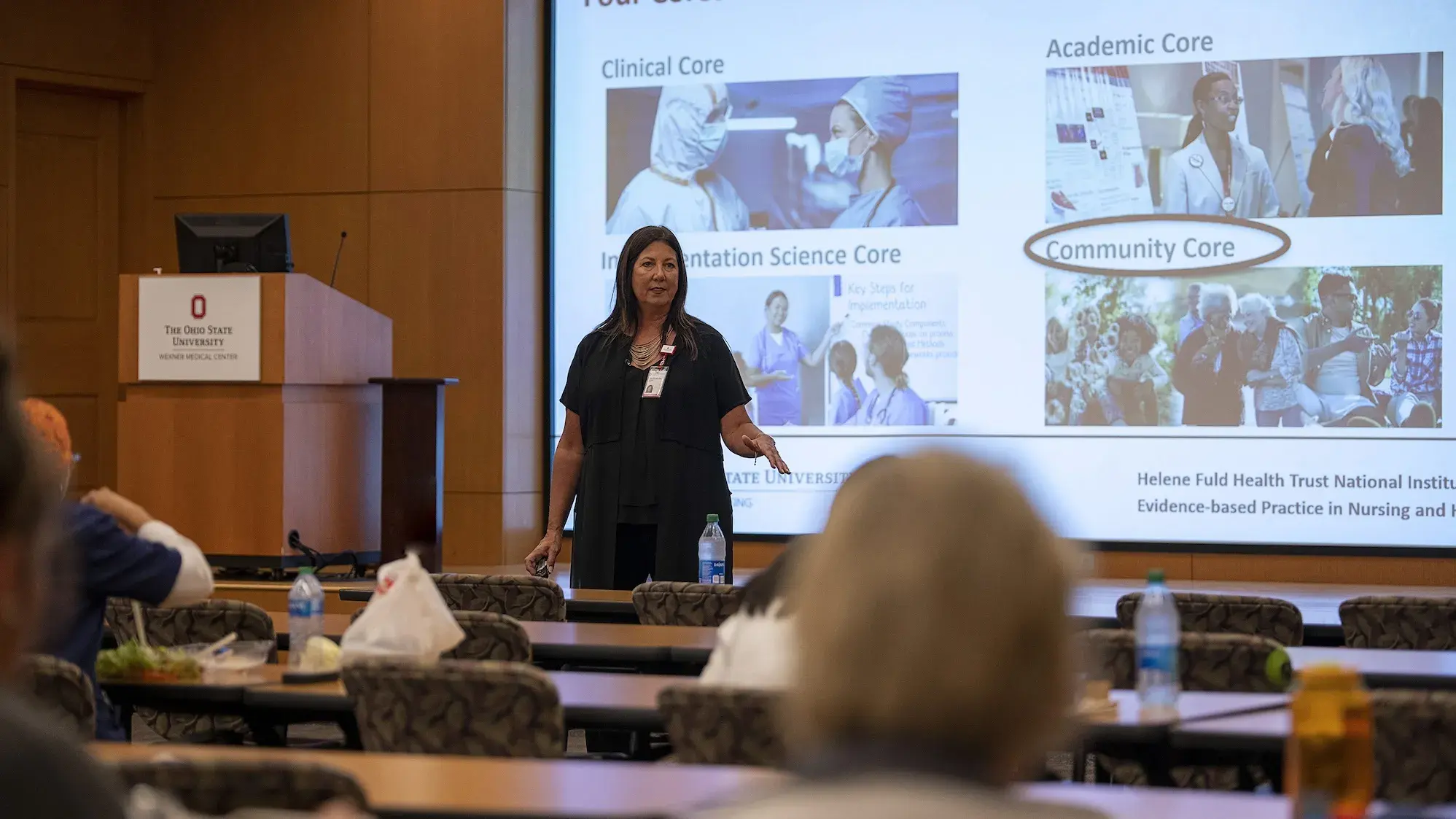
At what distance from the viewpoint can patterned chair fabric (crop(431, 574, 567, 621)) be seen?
453 centimetres

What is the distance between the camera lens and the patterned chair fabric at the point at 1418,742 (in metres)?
2.43

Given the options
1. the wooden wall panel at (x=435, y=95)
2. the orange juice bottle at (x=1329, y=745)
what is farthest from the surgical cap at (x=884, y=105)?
the orange juice bottle at (x=1329, y=745)

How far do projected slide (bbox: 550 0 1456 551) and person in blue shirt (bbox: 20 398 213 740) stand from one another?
17.3 ft

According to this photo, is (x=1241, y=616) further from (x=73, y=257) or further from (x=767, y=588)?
(x=73, y=257)

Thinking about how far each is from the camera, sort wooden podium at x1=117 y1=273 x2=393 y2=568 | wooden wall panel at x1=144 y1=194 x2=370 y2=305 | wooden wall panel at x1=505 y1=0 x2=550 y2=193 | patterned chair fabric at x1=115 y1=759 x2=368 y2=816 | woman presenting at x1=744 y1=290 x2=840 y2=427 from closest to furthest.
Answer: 1. patterned chair fabric at x1=115 y1=759 x2=368 y2=816
2. wooden podium at x1=117 y1=273 x2=393 y2=568
3. woman presenting at x1=744 y1=290 x2=840 y2=427
4. wooden wall panel at x1=505 y1=0 x2=550 y2=193
5. wooden wall panel at x1=144 y1=194 x2=370 y2=305

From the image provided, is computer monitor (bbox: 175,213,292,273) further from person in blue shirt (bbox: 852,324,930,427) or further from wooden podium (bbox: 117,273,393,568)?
person in blue shirt (bbox: 852,324,930,427)

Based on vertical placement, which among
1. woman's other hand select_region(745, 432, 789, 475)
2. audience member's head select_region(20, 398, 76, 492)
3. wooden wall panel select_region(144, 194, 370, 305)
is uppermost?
wooden wall panel select_region(144, 194, 370, 305)

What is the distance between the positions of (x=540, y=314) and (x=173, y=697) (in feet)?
18.6

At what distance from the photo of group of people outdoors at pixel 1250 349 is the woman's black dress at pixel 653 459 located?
317cm

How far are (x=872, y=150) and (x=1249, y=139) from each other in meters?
1.91

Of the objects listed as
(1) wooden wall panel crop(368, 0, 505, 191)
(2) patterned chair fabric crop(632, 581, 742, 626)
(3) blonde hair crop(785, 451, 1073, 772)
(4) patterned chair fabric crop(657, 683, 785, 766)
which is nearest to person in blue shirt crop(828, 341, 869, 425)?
(1) wooden wall panel crop(368, 0, 505, 191)

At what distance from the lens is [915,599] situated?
1.05 metres

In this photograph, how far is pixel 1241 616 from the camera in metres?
4.16

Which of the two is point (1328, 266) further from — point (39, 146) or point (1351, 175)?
point (39, 146)
